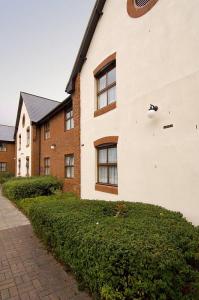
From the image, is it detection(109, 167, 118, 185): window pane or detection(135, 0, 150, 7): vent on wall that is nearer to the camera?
detection(135, 0, 150, 7): vent on wall

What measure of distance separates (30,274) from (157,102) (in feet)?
16.0

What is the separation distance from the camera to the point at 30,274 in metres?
4.02

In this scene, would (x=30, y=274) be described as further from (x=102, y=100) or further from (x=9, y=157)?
(x=9, y=157)

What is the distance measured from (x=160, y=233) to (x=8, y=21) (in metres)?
11.9

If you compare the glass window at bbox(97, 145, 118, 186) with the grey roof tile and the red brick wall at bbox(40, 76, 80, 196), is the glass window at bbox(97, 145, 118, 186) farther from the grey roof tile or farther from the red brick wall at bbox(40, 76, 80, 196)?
the grey roof tile

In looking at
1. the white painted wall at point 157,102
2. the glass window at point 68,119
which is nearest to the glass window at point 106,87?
the white painted wall at point 157,102

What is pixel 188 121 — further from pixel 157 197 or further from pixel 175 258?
pixel 175 258

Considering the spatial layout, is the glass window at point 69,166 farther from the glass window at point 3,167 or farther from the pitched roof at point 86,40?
the glass window at point 3,167

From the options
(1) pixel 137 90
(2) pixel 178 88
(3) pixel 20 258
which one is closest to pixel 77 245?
(3) pixel 20 258

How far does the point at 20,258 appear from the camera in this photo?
15.5 feet

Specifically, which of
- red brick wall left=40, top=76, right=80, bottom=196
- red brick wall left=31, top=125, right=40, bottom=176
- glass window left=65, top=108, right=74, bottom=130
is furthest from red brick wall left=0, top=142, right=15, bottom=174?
glass window left=65, top=108, right=74, bottom=130

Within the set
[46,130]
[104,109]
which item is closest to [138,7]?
[104,109]

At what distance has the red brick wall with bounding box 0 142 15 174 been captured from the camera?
28.8m

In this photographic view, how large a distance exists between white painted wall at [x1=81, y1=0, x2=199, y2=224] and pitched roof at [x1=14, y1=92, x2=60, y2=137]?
1257cm
